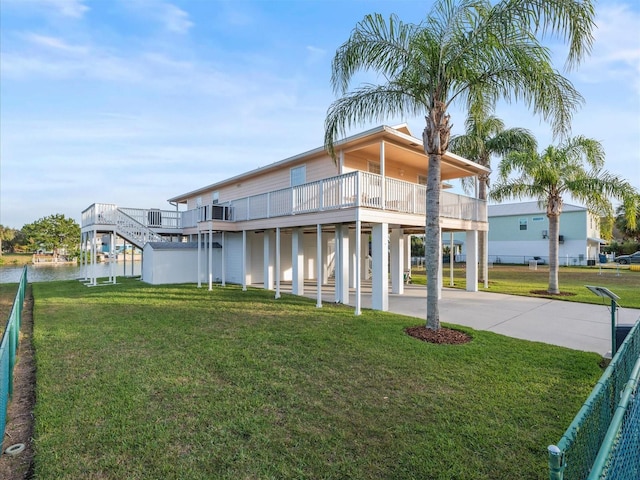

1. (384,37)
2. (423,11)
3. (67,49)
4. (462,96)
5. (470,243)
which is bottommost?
(470,243)

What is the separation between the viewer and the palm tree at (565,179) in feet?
40.8

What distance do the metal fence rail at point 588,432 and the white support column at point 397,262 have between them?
1008cm

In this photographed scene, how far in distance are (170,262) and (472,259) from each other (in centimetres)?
1426

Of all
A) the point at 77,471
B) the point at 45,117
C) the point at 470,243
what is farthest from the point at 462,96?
the point at 45,117

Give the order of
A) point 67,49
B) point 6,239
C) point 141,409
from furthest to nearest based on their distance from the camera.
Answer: point 6,239
point 67,49
point 141,409

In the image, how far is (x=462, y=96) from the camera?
7805mm

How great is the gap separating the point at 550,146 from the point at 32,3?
17413 mm

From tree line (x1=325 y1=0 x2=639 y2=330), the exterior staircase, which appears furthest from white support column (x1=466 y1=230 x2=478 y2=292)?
the exterior staircase

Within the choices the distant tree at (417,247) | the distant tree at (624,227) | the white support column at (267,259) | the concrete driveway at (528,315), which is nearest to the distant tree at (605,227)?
the concrete driveway at (528,315)

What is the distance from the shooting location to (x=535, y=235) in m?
34.9

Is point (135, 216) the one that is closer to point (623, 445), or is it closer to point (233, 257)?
point (233, 257)

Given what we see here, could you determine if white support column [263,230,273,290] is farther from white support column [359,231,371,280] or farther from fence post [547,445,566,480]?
fence post [547,445,566,480]

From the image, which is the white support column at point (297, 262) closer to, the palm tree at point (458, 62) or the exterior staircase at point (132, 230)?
the palm tree at point (458, 62)

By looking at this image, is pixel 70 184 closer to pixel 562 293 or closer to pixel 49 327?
pixel 49 327
